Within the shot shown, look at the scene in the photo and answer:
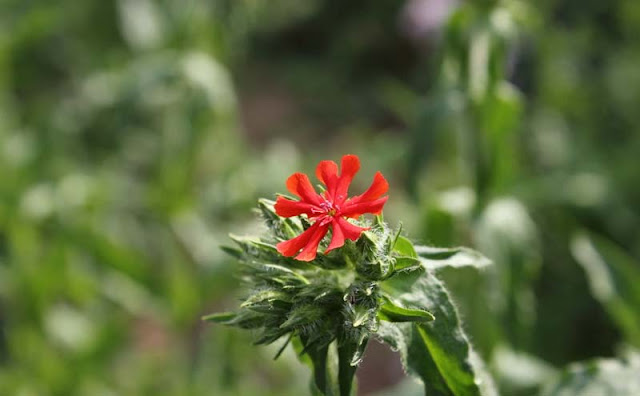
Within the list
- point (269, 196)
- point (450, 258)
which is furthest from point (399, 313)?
point (269, 196)

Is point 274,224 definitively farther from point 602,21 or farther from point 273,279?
point 602,21

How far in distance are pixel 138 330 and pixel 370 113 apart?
2718 millimetres

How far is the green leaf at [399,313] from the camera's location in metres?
1.44

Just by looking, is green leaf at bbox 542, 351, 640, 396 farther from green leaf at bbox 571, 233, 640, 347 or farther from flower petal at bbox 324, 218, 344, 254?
flower petal at bbox 324, 218, 344, 254

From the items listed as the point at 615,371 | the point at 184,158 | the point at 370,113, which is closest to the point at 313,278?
the point at 615,371

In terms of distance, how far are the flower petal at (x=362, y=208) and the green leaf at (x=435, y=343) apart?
0.69 ft

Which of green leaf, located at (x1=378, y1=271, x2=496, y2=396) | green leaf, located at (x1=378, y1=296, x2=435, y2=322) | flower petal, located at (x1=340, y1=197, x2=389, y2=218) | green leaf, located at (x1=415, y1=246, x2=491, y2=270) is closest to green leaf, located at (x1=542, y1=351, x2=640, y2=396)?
green leaf, located at (x1=378, y1=271, x2=496, y2=396)

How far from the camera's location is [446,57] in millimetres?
2775

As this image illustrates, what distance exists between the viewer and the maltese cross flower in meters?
1.43

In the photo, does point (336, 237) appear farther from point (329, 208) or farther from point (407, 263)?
point (407, 263)

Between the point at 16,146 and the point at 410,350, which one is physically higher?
the point at 16,146

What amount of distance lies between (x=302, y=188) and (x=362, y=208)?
13 cm

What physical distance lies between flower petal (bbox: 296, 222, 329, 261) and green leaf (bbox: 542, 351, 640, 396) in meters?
0.88

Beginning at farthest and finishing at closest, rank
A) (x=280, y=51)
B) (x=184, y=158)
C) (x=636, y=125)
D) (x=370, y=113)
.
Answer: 1. (x=280, y=51)
2. (x=370, y=113)
3. (x=636, y=125)
4. (x=184, y=158)
